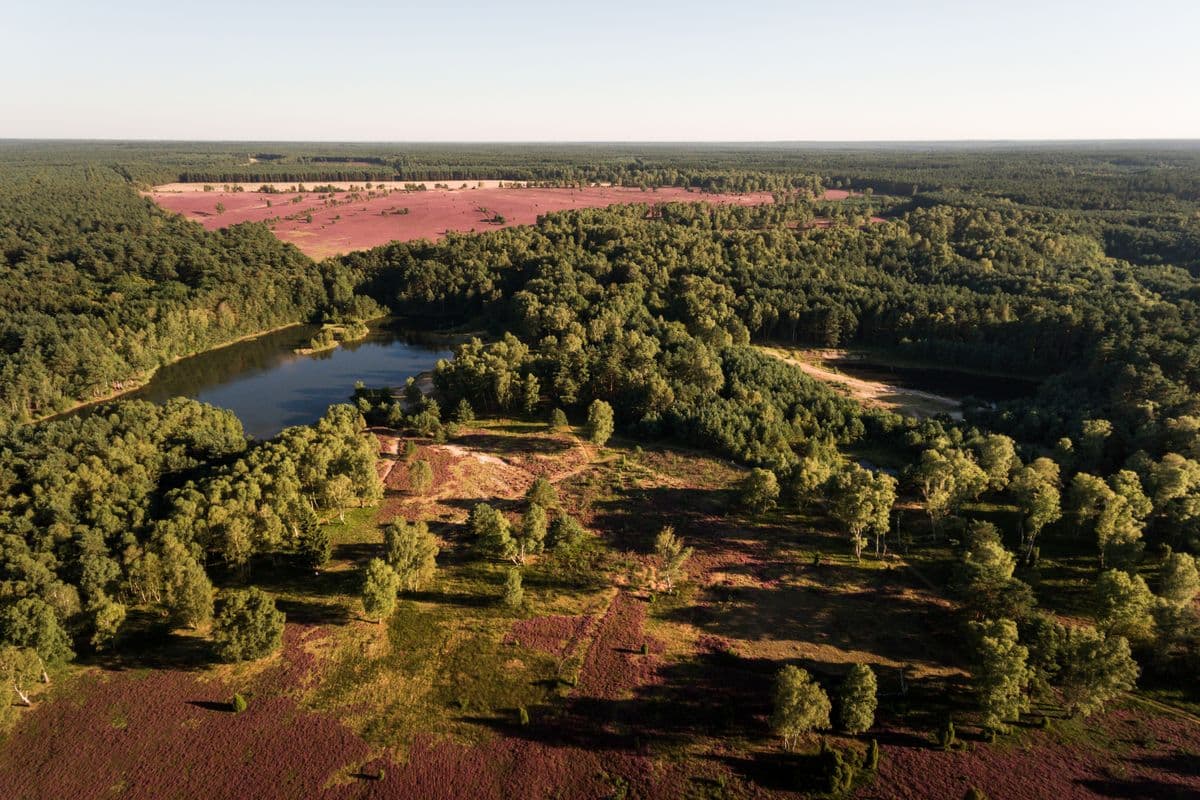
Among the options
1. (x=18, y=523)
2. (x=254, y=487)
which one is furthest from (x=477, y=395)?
(x=18, y=523)

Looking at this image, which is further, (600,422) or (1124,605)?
(600,422)

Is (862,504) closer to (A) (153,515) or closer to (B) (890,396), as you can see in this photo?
(B) (890,396)

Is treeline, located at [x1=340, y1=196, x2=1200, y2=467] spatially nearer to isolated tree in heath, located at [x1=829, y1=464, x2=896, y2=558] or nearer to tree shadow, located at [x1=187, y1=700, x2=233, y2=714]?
isolated tree in heath, located at [x1=829, y1=464, x2=896, y2=558]

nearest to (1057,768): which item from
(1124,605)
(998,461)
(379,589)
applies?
(1124,605)

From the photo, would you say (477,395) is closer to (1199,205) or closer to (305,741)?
(305,741)

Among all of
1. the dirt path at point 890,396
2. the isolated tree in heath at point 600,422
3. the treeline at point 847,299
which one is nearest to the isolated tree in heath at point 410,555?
the isolated tree in heath at point 600,422

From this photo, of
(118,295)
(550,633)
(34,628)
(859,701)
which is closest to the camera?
(859,701)

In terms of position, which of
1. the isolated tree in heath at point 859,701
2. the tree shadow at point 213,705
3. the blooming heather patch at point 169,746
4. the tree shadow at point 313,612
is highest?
the isolated tree in heath at point 859,701

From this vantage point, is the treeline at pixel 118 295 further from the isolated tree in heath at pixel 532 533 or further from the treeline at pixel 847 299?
the isolated tree in heath at pixel 532 533

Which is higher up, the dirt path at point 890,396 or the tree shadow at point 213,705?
the dirt path at point 890,396
